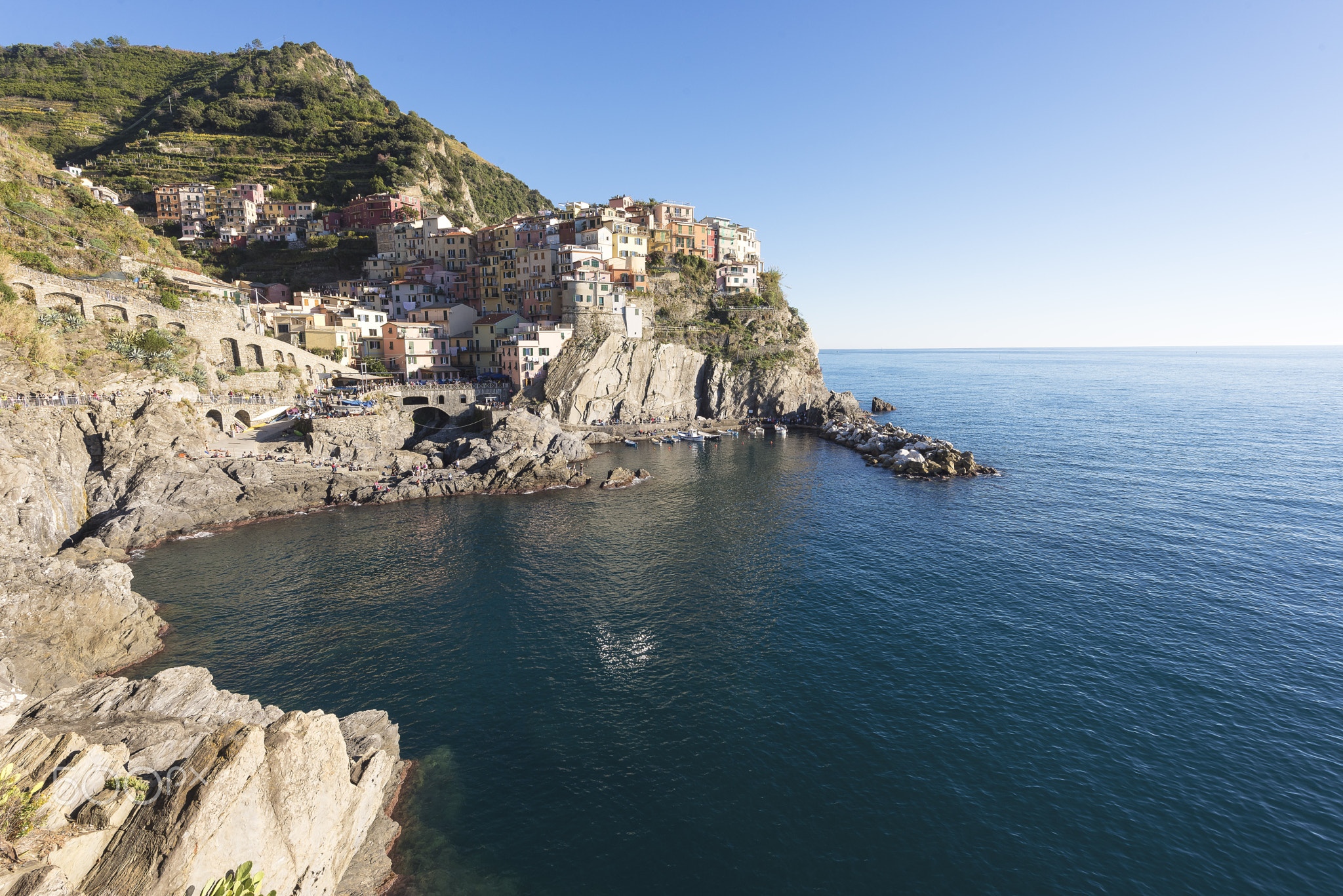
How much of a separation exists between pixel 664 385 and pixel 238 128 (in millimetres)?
135498

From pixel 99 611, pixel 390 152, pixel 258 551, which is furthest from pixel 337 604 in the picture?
pixel 390 152

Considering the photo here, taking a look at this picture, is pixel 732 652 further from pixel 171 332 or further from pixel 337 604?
pixel 171 332

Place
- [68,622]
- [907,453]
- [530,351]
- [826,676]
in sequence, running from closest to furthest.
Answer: [68,622] < [826,676] < [907,453] < [530,351]

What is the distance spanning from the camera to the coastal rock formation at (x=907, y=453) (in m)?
66.7

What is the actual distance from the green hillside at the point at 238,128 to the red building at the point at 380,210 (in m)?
7.66

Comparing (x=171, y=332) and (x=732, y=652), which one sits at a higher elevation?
(x=171, y=332)

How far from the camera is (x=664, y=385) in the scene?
96.5 metres

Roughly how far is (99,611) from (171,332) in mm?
46255

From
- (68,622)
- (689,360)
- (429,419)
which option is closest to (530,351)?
(429,419)

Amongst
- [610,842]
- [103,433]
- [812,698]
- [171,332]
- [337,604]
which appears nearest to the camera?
[610,842]

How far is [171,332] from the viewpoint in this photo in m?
62.4

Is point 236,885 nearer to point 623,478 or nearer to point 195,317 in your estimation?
point 623,478

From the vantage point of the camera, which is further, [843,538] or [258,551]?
[843,538]

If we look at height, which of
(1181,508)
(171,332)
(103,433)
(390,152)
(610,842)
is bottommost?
(610,842)
